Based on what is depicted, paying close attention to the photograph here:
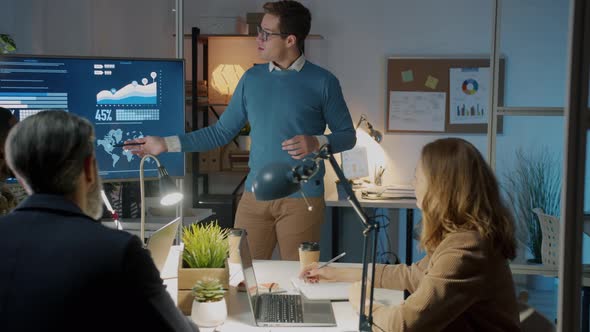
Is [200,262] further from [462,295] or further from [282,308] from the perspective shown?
[462,295]

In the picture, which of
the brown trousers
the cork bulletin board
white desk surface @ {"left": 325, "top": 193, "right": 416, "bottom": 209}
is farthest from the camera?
the cork bulletin board

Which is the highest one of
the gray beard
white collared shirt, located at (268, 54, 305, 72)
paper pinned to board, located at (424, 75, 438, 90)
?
paper pinned to board, located at (424, 75, 438, 90)

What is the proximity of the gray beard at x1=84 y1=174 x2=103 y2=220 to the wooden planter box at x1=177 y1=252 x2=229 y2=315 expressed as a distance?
20.0 inches

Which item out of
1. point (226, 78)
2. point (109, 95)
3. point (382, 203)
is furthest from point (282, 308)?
point (226, 78)

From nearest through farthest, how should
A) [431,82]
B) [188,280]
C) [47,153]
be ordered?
[47,153], [188,280], [431,82]

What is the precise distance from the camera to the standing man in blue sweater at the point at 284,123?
3.22m

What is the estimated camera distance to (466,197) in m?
2.03

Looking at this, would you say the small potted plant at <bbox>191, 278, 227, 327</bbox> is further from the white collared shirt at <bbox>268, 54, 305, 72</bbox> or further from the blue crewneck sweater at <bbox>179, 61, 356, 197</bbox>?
the white collared shirt at <bbox>268, 54, 305, 72</bbox>

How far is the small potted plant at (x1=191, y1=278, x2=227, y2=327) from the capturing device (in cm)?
205

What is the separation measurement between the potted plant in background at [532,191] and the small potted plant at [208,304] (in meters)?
3.64

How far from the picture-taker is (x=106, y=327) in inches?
55.7

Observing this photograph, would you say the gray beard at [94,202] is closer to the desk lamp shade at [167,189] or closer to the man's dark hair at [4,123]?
the desk lamp shade at [167,189]

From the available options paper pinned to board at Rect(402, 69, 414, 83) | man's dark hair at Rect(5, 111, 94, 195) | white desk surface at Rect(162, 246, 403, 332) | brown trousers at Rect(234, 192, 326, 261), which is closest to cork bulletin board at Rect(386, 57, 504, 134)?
paper pinned to board at Rect(402, 69, 414, 83)

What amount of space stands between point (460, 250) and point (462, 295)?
0.12 m
